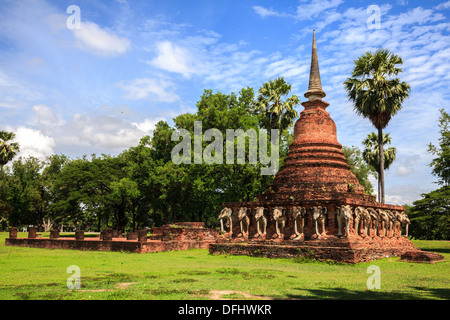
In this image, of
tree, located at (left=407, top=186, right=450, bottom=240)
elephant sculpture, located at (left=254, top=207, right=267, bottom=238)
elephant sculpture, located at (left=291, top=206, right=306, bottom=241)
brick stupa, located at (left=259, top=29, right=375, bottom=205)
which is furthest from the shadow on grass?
tree, located at (left=407, top=186, right=450, bottom=240)

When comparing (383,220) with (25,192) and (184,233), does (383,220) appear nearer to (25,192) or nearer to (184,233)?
(184,233)

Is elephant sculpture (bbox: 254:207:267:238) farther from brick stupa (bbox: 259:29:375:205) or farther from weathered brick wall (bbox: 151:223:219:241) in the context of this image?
weathered brick wall (bbox: 151:223:219:241)

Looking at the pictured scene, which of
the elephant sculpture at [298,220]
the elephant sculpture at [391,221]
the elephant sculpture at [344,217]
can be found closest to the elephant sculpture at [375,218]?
the elephant sculpture at [391,221]

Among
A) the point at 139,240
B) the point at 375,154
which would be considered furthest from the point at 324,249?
the point at 375,154

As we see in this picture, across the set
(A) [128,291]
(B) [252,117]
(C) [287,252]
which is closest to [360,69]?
(B) [252,117]

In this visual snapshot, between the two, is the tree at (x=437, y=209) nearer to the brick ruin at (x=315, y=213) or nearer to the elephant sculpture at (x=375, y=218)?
the brick ruin at (x=315, y=213)

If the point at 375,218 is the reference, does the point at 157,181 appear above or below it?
above

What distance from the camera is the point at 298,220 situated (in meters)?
18.4

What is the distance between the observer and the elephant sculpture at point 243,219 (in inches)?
790

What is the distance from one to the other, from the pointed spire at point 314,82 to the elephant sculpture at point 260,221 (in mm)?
7675

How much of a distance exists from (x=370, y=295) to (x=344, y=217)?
28.1 ft
